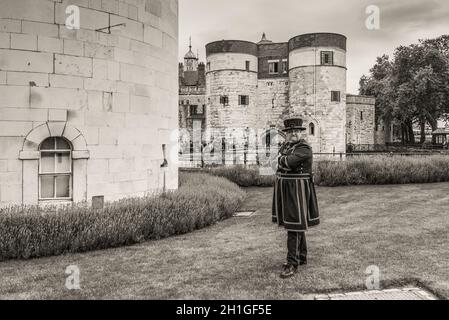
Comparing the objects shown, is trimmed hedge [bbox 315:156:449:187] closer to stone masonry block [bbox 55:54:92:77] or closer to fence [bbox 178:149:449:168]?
fence [bbox 178:149:449:168]

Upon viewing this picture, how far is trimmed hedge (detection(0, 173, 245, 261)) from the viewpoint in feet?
24.0

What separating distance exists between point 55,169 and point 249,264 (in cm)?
462

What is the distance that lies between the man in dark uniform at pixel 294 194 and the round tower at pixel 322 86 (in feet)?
111

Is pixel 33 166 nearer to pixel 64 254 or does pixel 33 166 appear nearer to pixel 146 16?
pixel 64 254

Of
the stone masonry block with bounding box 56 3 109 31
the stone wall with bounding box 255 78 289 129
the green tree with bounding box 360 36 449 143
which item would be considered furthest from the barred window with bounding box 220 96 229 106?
the stone masonry block with bounding box 56 3 109 31

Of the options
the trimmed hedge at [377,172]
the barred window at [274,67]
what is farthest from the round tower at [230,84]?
the trimmed hedge at [377,172]

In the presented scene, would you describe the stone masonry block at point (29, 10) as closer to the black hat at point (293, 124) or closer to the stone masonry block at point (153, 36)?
the stone masonry block at point (153, 36)

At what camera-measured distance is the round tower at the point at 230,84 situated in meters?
41.0

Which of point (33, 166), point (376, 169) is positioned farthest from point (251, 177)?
point (33, 166)

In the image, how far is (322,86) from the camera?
38844 mm

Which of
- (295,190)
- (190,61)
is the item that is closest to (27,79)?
(295,190)

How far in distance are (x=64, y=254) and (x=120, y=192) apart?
2378 millimetres

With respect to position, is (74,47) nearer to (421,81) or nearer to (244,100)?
(244,100)

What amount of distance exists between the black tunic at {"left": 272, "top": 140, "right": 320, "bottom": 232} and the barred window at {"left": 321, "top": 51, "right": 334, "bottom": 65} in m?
34.4
